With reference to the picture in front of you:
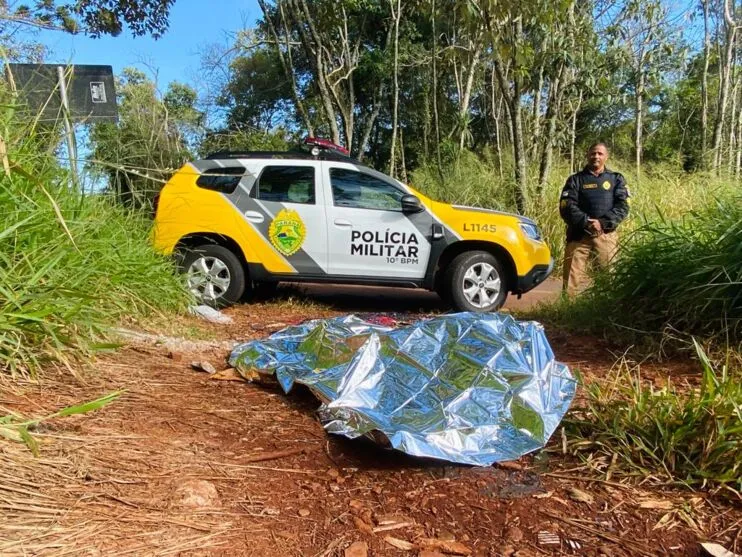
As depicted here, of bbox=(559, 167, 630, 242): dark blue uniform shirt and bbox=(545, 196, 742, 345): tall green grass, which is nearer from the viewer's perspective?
bbox=(545, 196, 742, 345): tall green grass

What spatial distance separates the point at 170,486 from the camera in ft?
6.56

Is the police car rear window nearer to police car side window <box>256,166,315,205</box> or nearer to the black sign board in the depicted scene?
police car side window <box>256,166,315,205</box>

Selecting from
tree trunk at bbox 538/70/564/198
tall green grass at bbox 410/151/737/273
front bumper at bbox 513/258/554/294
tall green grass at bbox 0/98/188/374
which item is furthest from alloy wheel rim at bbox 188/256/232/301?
tree trunk at bbox 538/70/564/198

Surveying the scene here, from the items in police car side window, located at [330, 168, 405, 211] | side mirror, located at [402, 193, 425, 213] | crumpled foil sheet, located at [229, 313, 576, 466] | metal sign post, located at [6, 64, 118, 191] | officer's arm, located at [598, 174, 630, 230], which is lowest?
crumpled foil sheet, located at [229, 313, 576, 466]

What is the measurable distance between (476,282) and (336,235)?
5.48 feet

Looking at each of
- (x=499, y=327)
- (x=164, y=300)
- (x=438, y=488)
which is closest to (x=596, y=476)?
(x=438, y=488)

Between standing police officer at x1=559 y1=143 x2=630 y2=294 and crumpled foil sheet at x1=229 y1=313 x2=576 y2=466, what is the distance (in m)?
2.49

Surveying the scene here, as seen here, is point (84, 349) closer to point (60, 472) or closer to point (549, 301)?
point (60, 472)

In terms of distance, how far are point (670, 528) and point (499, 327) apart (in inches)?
75.2

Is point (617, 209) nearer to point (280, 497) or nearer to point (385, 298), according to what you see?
point (385, 298)

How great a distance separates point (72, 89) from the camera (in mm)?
4043

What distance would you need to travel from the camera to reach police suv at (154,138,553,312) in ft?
20.2

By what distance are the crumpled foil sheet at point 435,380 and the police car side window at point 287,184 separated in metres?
2.59

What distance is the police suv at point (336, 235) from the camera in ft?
20.2
